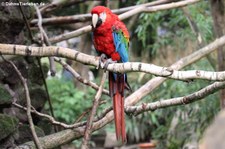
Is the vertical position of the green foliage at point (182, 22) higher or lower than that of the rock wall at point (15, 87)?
higher

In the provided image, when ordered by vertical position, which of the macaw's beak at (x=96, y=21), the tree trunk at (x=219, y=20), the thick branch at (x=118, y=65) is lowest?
the thick branch at (x=118, y=65)

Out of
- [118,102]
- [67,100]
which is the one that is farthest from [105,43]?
[67,100]

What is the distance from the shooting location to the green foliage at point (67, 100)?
5.82 m

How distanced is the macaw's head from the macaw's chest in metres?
0.08

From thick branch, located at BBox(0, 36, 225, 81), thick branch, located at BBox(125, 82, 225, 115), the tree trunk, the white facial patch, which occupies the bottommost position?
thick branch, located at BBox(125, 82, 225, 115)

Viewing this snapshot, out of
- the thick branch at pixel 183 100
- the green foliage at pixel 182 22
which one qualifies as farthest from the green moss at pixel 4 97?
the green foliage at pixel 182 22

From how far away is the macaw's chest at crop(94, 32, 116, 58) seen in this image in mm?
2019

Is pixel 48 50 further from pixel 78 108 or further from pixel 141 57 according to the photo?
pixel 141 57

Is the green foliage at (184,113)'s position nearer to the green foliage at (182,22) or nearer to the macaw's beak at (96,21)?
the green foliage at (182,22)

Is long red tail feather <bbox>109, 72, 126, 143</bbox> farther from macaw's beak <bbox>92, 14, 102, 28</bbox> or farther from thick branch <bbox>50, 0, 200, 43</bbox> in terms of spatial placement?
thick branch <bbox>50, 0, 200, 43</bbox>

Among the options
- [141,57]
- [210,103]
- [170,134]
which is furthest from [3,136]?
[141,57]

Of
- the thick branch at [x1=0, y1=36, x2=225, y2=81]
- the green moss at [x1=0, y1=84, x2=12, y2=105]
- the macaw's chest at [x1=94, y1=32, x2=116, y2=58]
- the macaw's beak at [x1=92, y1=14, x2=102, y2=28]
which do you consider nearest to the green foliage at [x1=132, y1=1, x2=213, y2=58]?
the macaw's chest at [x1=94, y1=32, x2=116, y2=58]

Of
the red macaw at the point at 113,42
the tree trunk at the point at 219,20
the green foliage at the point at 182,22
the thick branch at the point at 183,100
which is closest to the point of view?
the thick branch at the point at 183,100

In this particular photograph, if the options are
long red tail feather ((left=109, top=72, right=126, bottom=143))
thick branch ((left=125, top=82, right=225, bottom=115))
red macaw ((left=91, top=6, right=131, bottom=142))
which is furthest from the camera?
red macaw ((left=91, top=6, right=131, bottom=142))
